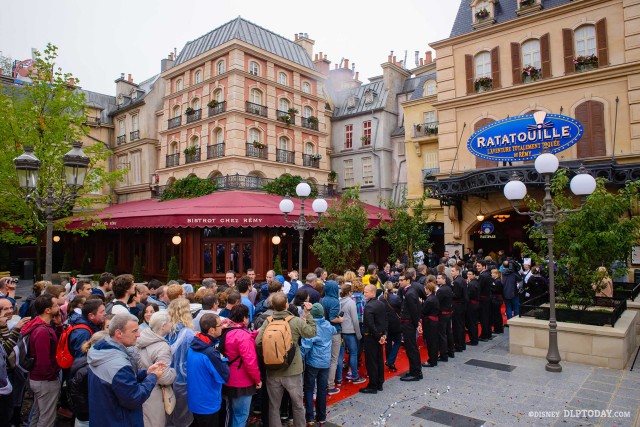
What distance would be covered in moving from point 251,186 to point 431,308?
15903 millimetres

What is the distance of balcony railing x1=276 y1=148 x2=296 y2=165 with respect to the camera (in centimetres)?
2468

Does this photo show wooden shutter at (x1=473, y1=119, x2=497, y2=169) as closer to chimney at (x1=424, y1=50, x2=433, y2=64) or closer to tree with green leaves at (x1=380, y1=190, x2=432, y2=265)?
tree with green leaves at (x1=380, y1=190, x2=432, y2=265)

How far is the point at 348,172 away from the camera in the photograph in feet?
99.6

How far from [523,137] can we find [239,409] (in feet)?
52.0

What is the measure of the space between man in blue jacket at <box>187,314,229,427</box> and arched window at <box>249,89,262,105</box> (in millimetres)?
20607

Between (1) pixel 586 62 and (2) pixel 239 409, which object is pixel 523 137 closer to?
(1) pixel 586 62

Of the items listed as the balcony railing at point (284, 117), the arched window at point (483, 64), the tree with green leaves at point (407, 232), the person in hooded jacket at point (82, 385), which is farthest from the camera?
the balcony railing at point (284, 117)

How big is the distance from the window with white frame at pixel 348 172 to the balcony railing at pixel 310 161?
3704mm

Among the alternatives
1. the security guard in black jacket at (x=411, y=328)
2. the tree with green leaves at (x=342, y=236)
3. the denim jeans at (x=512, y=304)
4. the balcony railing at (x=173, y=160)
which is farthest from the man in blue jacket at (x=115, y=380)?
the balcony railing at (x=173, y=160)

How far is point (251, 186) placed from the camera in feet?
74.0

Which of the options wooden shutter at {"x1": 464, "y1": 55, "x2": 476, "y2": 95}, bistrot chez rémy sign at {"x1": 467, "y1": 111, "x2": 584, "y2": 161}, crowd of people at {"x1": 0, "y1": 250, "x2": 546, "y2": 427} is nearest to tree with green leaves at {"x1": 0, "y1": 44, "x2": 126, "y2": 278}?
crowd of people at {"x1": 0, "y1": 250, "x2": 546, "y2": 427}

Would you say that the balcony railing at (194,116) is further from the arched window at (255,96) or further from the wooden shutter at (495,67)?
the wooden shutter at (495,67)

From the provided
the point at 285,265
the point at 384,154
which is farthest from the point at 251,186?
the point at 384,154

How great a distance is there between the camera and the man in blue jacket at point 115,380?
3650mm
